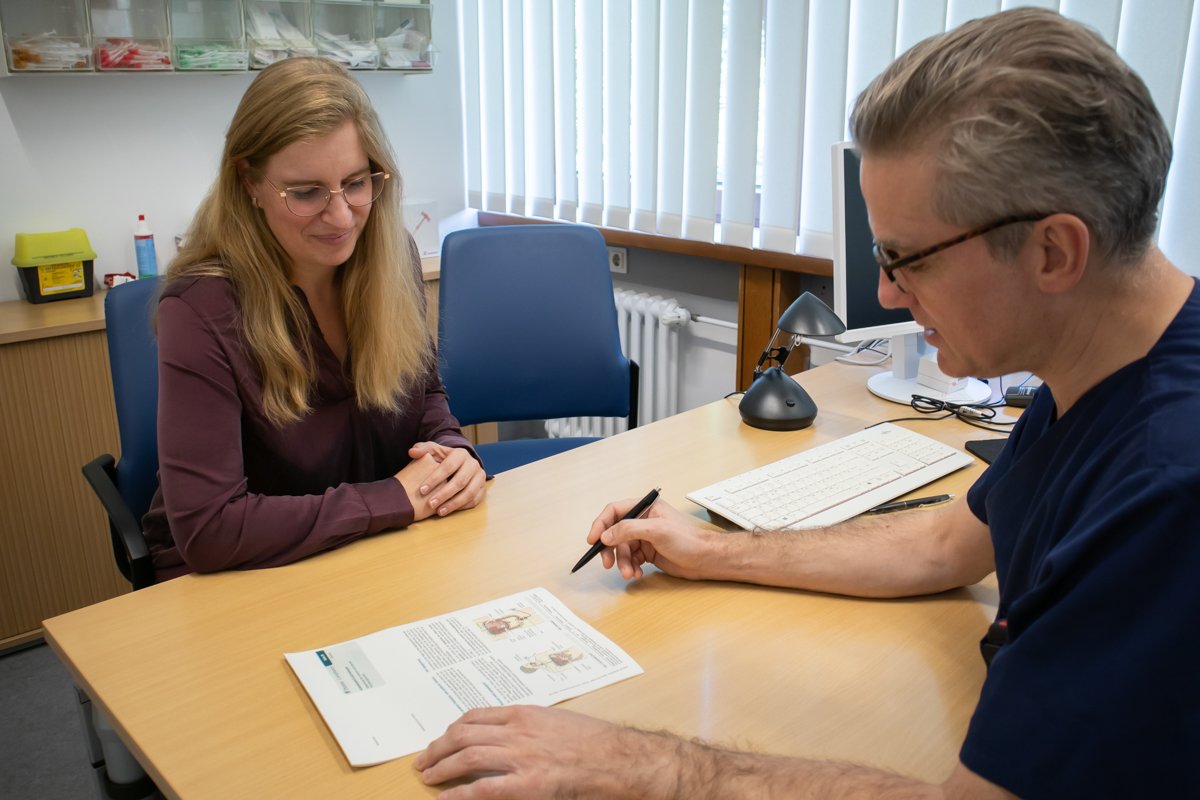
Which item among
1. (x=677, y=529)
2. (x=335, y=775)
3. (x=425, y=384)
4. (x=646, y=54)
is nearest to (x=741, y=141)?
(x=646, y=54)

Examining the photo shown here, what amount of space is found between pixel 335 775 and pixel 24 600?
208 centimetres

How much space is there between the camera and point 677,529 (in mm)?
1307

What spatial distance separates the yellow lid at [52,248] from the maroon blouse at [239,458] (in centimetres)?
144

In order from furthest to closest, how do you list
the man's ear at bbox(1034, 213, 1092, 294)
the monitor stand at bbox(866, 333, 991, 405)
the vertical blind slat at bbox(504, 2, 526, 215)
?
the vertical blind slat at bbox(504, 2, 526, 215) < the monitor stand at bbox(866, 333, 991, 405) < the man's ear at bbox(1034, 213, 1092, 294)

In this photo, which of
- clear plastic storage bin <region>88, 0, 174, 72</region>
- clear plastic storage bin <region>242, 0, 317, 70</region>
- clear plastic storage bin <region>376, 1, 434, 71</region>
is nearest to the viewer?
clear plastic storage bin <region>88, 0, 174, 72</region>

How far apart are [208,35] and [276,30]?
7.8 inches

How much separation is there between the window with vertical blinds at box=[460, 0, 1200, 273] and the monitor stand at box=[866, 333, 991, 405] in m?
0.57

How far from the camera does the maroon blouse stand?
1360 millimetres

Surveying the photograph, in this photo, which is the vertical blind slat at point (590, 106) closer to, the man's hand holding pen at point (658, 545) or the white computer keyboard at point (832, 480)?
the white computer keyboard at point (832, 480)

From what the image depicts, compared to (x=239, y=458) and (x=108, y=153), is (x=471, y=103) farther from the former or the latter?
(x=239, y=458)

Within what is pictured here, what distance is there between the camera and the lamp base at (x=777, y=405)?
6.19 feet

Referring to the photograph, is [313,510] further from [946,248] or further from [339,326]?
[946,248]

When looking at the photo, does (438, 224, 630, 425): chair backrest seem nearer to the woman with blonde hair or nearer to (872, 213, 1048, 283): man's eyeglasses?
the woman with blonde hair

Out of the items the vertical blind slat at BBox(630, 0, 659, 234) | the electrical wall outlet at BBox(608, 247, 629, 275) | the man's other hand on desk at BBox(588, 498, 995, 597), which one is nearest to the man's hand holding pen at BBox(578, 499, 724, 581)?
the man's other hand on desk at BBox(588, 498, 995, 597)
